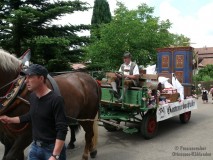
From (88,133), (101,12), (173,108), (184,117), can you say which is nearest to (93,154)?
(88,133)

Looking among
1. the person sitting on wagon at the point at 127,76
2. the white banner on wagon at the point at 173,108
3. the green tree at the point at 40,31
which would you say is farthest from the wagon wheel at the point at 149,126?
the green tree at the point at 40,31

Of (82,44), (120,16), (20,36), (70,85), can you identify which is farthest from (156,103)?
(120,16)

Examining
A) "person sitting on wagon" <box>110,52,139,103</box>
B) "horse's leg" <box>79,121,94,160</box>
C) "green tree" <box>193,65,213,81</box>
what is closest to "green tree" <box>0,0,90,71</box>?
"person sitting on wagon" <box>110,52,139,103</box>

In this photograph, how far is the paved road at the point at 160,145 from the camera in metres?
5.99

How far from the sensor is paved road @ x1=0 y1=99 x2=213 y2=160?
5.99 m

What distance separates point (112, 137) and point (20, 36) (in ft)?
13.3

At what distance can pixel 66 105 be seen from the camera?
15.4 feet

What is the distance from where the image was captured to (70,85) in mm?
4988

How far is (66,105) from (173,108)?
4409mm

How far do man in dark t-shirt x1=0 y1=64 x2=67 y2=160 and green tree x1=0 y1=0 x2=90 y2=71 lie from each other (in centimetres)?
538

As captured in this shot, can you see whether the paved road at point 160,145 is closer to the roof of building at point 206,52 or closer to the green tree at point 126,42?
the green tree at point 126,42

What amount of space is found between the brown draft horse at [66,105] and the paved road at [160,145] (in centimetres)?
70

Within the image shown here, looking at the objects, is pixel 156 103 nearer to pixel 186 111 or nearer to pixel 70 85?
pixel 186 111

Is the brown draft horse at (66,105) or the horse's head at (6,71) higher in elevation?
the horse's head at (6,71)
